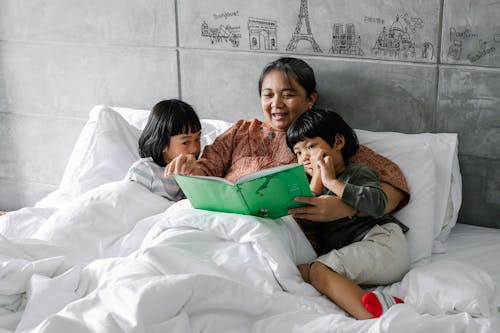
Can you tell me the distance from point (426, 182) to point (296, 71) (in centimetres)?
57

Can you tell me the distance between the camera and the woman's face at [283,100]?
2465 millimetres

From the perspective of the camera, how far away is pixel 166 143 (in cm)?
252

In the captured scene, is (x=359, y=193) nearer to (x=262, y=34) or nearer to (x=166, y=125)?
(x=166, y=125)

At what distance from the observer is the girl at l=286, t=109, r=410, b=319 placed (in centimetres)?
199

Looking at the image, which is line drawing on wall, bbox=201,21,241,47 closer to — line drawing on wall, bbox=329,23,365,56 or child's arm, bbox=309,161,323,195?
line drawing on wall, bbox=329,23,365,56

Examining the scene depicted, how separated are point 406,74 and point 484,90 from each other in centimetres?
26

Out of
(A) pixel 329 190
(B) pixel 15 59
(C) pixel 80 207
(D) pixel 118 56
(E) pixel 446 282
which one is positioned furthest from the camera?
(B) pixel 15 59

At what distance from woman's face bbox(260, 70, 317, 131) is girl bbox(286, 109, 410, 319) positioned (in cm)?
19

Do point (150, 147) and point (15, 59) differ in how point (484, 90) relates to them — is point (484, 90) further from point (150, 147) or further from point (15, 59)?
point (15, 59)

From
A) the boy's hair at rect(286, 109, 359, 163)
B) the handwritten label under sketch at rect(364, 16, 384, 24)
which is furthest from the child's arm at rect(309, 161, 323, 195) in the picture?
the handwritten label under sketch at rect(364, 16, 384, 24)

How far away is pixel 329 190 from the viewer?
2.22 meters

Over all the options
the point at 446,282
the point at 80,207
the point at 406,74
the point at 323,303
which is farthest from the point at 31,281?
the point at 406,74

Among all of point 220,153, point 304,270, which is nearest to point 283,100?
point 220,153

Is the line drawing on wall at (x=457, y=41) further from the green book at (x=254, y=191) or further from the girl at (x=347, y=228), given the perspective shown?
the green book at (x=254, y=191)
